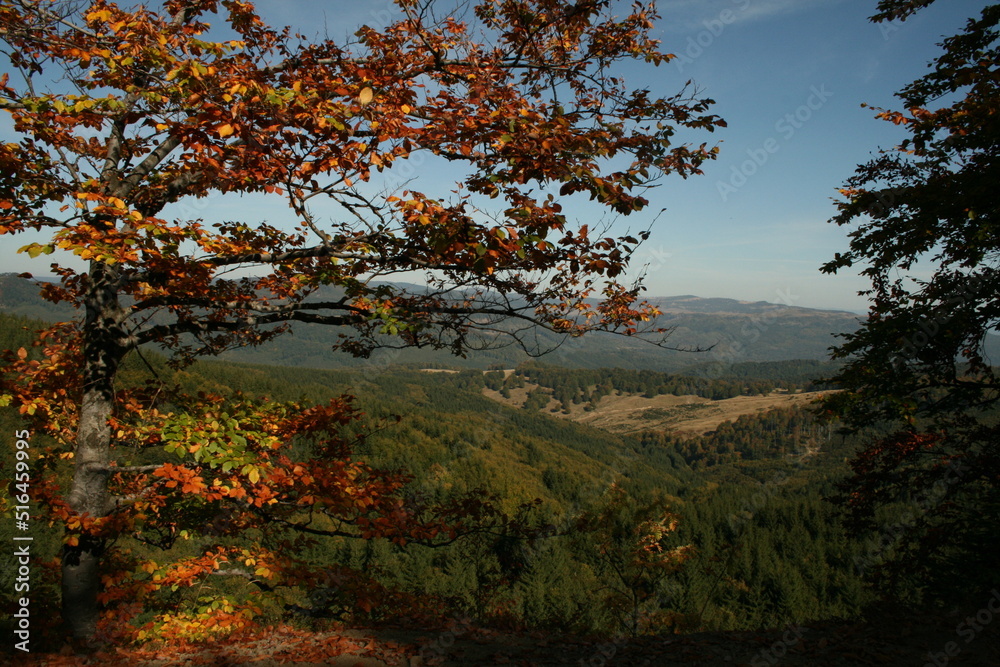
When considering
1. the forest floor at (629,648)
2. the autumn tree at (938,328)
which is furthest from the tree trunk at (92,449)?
the autumn tree at (938,328)

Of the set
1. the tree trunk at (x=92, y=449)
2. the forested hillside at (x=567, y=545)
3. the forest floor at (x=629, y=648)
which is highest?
the tree trunk at (x=92, y=449)

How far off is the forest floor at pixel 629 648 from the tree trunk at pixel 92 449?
0.60m

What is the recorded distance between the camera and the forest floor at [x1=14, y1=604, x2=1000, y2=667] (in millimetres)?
6238

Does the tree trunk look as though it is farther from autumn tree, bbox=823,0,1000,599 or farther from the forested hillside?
autumn tree, bbox=823,0,1000,599

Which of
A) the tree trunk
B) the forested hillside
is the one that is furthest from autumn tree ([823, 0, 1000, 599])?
the tree trunk

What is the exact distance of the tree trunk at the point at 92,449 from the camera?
5410mm

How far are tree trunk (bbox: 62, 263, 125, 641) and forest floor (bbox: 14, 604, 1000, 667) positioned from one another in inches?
23.7

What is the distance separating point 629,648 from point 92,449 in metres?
8.07

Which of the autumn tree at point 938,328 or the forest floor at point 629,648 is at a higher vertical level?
the autumn tree at point 938,328

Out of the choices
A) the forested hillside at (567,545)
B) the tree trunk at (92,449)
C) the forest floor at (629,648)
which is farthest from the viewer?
the forested hillside at (567,545)

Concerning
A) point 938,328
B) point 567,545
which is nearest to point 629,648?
point 938,328

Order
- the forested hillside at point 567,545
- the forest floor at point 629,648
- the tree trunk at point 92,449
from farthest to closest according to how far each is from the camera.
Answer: the forested hillside at point 567,545 → the forest floor at point 629,648 → the tree trunk at point 92,449

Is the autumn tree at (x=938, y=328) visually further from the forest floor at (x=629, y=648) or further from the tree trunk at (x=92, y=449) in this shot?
the tree trunk at (x=92, y=449)

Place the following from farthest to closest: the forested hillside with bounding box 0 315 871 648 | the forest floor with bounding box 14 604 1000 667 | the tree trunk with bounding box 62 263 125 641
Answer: the forested hillside with bounding box 0 315 871 648 → the forest floor with bounding box 14 604 1000 667 → the tree trunk with bounding box 62 263 125 641
